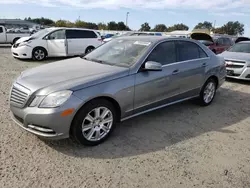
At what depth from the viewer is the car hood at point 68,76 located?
3131 millimetres

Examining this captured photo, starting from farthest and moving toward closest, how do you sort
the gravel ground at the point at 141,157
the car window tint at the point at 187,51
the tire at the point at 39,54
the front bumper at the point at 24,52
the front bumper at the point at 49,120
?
the tire at the point at 39,54
the front bumper at the point at 24,52
the car window tint at the point at 187,51
the front bumper at the point at 49,120
the gravel ground at the point at 141,157

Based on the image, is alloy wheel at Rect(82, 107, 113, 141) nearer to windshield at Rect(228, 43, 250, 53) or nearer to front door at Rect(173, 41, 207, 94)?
front door at Rect(173, 41, 207, 94)

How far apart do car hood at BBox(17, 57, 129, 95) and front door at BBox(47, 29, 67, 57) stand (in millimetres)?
7463

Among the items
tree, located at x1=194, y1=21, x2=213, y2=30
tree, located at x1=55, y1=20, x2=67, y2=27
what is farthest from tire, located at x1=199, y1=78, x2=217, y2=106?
tree, located at x1=194, y1=21, x2=213, y2=30

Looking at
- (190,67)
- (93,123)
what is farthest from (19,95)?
(190,67)

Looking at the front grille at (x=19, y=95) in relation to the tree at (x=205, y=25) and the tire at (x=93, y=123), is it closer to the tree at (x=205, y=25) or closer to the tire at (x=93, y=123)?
the tire at (x=93, y=123)

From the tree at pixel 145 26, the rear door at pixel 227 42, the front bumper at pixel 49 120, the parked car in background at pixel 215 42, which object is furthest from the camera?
the tree at pixel 145 26

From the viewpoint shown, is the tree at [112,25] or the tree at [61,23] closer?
the tree at [61,23]

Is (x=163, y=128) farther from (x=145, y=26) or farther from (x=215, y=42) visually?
(x=145, y=26)

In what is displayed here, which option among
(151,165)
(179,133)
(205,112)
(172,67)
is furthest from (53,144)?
(205,112)

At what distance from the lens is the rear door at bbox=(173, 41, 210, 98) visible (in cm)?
455

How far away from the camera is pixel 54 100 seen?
3000 millimetres

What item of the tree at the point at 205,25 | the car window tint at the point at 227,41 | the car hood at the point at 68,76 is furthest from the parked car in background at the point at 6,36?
the tree at the point at 205,25

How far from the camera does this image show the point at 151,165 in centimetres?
305
